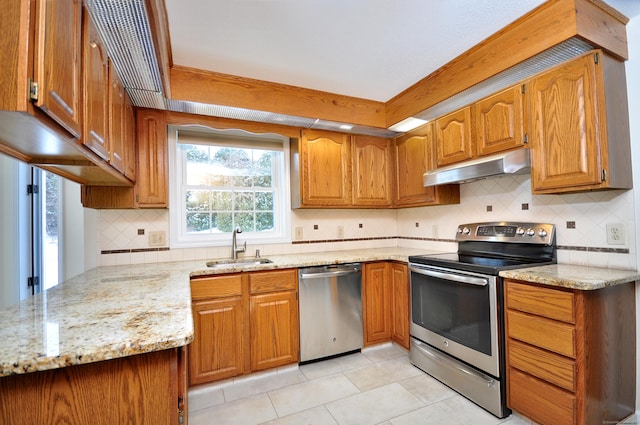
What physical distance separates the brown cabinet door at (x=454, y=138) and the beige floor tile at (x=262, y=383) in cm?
219

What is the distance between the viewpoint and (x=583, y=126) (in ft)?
5.47

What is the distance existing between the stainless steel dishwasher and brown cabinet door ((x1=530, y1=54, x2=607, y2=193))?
1575mm

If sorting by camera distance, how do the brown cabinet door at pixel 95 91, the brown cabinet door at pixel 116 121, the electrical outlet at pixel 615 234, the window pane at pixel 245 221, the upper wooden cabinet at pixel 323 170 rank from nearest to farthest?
1. the brown cabinet door at pixel 95 91
2. the brown cabinet door at pixel 116 121
3. the electrical outlet at pixel 615 234
4. the upper wooden cabinet at pixel 323 170
5. the window pane at pixel 245 221

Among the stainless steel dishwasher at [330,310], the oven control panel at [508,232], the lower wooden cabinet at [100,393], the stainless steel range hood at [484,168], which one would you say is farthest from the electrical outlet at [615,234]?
the lower wooden cabinet at [100,393]

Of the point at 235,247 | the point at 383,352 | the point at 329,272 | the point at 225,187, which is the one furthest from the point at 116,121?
the point at 383,352

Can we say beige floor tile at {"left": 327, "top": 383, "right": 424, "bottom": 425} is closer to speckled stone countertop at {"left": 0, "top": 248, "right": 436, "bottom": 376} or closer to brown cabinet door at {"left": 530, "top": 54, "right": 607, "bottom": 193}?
speckled stone countertop at {"left": 0, "top": 248, "right": 436, "bottom": 376}

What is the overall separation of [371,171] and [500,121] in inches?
52.0

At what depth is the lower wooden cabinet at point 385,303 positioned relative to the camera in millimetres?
2686

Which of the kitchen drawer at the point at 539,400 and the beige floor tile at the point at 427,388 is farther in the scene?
the beige floor tile at the point at 427,388

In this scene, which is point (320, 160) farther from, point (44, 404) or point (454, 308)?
point (44, 404)

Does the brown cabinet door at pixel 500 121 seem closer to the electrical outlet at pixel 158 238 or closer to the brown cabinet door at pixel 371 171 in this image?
the brown cabinet door at pixel 371 171

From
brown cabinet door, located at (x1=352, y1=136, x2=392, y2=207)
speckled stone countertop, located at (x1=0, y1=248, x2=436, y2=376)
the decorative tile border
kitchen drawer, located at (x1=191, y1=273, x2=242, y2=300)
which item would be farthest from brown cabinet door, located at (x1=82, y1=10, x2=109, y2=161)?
brown cabinet door, located at (x1=352, y1=136, x2=392, y2=207)

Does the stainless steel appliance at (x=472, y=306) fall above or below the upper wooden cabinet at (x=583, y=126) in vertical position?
below

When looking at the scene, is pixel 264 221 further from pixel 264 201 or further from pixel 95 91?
pixel 95 91
